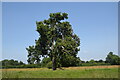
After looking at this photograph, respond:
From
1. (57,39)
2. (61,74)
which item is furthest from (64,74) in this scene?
(57,39)

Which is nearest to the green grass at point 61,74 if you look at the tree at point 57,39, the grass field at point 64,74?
the grass field at point 64,74

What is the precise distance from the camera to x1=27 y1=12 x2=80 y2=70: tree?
1872 cm

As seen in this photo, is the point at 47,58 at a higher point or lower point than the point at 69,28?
lower

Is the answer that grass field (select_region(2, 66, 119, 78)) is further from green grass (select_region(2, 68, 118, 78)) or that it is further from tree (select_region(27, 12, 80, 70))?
tree (select_region(27, 12, 80, 70))

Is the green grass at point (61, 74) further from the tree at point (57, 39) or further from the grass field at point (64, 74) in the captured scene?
the tree at point (57, 39)

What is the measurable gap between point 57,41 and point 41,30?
6.86 feet

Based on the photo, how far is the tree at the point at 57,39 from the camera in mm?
18719

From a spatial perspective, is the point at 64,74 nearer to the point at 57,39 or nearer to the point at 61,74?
the point at 61,74

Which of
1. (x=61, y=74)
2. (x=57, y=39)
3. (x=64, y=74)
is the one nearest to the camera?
(x=64, y=74)

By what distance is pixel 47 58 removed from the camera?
20484 mm

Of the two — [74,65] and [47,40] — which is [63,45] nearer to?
[47,40]

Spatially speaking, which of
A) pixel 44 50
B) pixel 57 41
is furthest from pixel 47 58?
pixel 57 41

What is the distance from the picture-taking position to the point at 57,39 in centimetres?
1889

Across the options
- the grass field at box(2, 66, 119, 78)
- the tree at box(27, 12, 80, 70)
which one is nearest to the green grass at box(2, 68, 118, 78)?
the grass field at box(2, 66, 119, 78)
